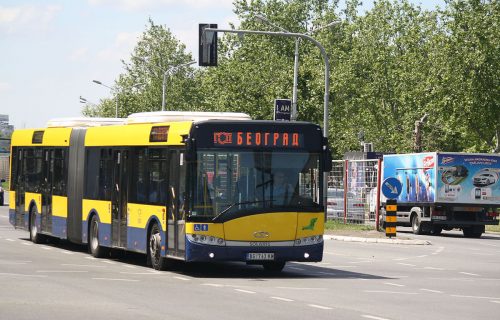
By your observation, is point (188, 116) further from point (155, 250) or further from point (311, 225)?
point (311, 225)

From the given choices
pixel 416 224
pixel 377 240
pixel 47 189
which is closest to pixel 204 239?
pixel 47 189

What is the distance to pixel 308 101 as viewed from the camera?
7606cm

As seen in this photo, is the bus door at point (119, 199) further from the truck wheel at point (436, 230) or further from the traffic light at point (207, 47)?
the truck wheel at point (436, 230)

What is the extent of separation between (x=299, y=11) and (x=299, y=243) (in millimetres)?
85803

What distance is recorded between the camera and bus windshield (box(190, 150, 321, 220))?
2203 cm

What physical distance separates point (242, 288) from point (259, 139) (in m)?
3.57

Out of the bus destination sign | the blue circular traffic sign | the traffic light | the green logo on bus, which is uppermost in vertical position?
the traffic light

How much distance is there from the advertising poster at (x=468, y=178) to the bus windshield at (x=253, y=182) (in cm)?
2317

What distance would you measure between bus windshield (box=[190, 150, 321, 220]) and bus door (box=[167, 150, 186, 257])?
42cm

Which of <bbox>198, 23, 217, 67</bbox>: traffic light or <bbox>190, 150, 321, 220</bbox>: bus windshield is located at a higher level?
<bbox>198, 23, 217, 67</bbox>: traffic light

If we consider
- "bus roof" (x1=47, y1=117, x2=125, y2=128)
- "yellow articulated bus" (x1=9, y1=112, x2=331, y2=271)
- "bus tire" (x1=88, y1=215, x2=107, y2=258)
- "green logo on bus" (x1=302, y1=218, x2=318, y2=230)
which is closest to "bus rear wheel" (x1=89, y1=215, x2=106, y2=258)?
"bus tire" (x1=88, y1=215, x2=107, y2=258)

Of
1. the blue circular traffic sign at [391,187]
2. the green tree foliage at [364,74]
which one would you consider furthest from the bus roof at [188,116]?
the green tree foliage at [364,74]

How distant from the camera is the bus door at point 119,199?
25.6 metres

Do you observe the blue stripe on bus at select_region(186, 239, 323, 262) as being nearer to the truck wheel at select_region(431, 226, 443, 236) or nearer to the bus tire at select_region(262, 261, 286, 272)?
the bus tire at select_region(262, 261, 286, 272)
